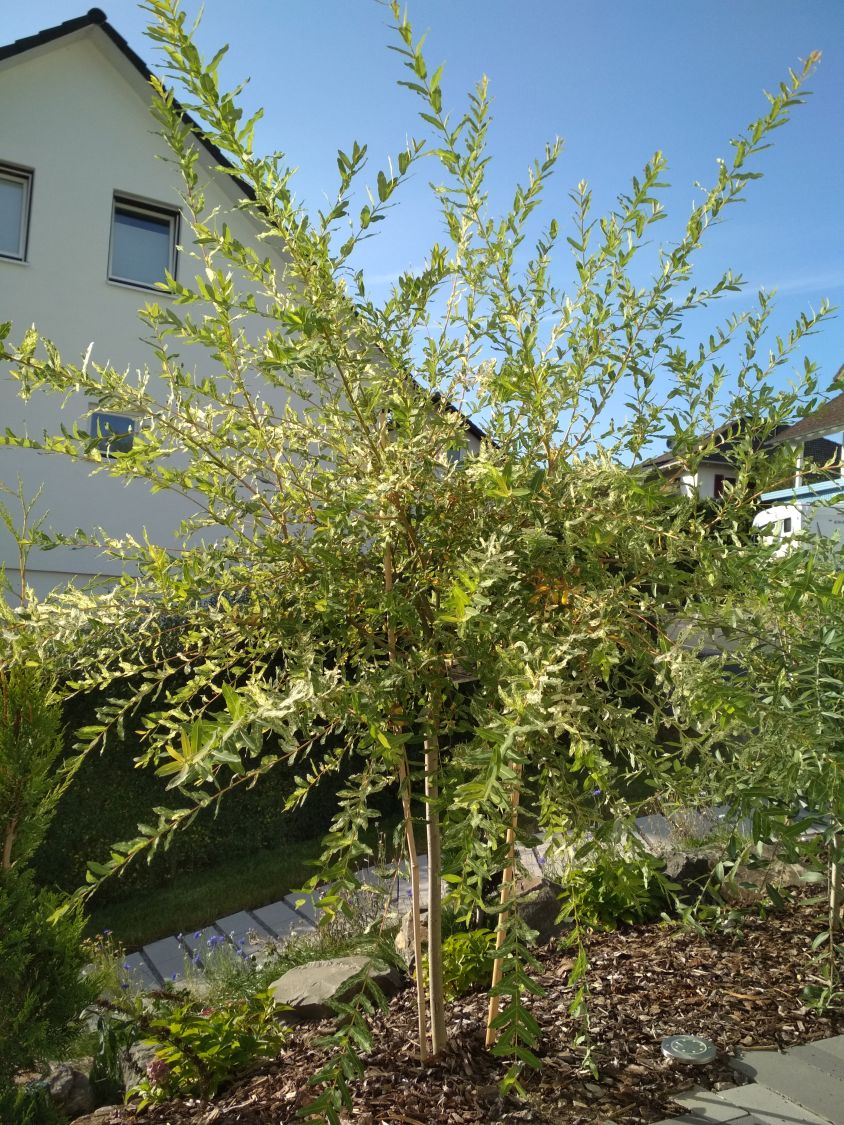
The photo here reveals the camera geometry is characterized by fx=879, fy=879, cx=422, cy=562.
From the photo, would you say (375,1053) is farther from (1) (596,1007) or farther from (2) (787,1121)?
(2) (787,1121)

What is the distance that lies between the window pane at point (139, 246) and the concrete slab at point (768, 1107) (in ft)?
36.2

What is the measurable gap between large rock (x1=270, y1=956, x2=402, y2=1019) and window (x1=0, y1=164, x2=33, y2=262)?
9629 mm

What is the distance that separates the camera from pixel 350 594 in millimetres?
2316

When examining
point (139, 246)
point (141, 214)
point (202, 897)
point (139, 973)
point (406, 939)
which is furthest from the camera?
point (141, 214)

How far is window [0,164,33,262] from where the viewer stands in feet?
34.8

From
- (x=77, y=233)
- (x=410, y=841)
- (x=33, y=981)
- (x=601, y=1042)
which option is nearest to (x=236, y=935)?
(x=33, y=981)

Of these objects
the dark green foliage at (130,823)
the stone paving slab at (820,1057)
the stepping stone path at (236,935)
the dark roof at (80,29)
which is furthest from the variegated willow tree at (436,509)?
the dark roof at (80,29)

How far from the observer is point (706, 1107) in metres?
2.65

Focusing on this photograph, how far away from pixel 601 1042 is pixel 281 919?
383 centimetres

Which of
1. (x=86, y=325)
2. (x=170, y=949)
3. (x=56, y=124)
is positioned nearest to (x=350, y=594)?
(x=170, y=949)

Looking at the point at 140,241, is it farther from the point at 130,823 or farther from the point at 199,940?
the point at 199,940

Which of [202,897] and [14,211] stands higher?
[14,211]

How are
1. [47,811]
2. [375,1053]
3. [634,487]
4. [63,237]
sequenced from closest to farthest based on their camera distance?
[634,487]
[375,1053]
[47,811]
[63,237]

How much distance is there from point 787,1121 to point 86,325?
10788mm
